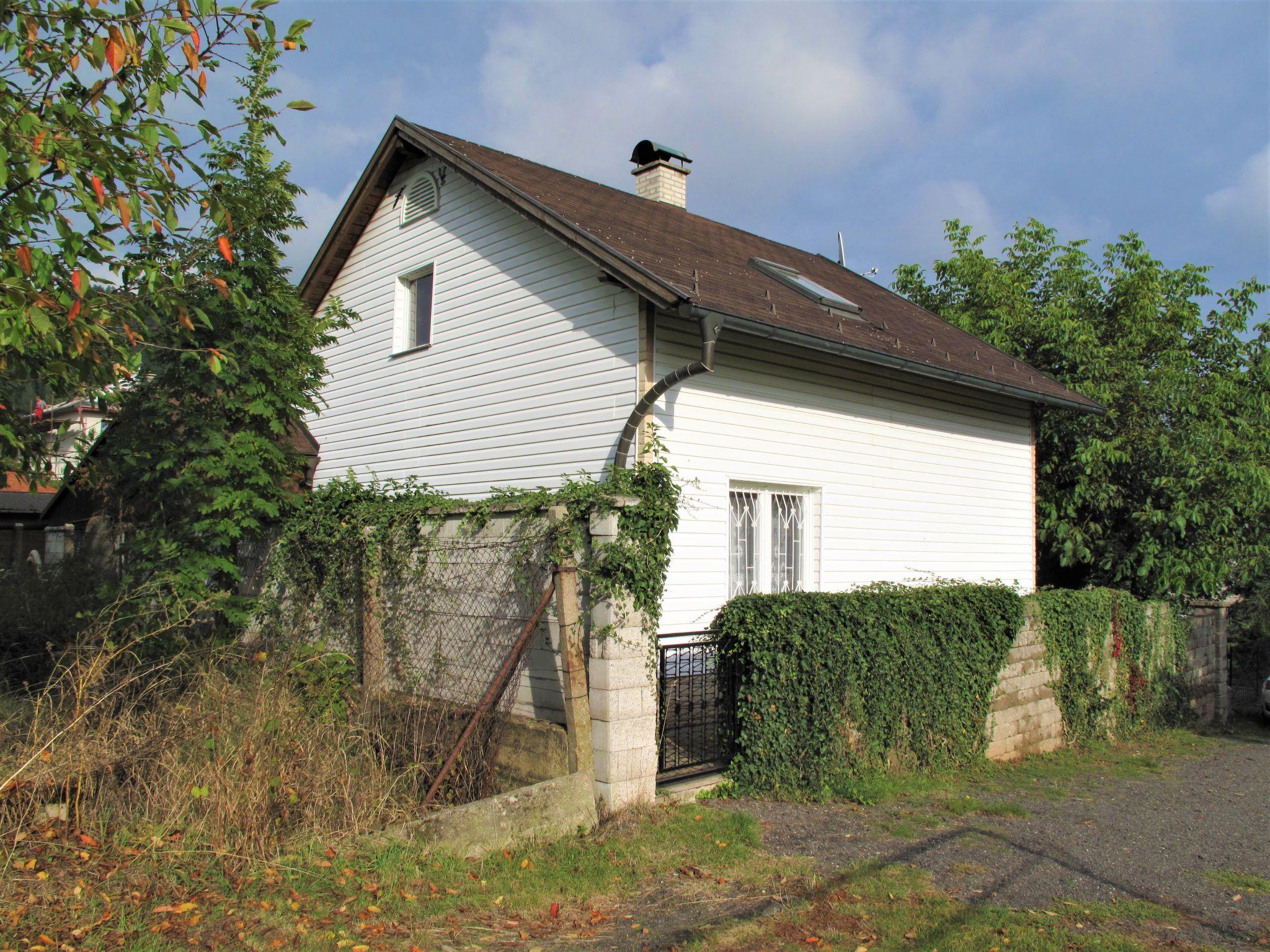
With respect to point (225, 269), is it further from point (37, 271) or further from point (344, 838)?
point (344, 838)

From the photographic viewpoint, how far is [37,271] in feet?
14.4

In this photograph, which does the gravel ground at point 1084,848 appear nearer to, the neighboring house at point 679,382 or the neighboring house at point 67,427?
the neighboring house at point 679,382

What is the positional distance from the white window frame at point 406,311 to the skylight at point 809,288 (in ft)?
13.1

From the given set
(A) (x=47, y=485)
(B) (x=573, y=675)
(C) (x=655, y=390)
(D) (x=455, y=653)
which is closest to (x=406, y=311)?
(C) (x=655, y=390)

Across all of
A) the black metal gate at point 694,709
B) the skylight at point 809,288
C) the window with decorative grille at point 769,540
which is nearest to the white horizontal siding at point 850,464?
the window with decorative grille at point 769,540

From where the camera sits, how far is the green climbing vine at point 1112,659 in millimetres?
10422

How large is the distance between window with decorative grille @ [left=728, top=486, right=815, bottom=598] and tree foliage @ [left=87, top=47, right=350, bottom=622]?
13.8ft

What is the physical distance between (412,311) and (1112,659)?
943 centimetres

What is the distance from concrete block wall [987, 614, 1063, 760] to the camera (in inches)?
368

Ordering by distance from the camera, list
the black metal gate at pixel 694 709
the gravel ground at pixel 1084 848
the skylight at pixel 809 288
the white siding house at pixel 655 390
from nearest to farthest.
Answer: the gravel ground at pixel 1084 848
the black metal gate at pixel 694 709
the white siding house at pixel 655 390
the skylight at pixel 809 288

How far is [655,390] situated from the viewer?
809 centimetres

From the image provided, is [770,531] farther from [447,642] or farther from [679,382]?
[447,642]

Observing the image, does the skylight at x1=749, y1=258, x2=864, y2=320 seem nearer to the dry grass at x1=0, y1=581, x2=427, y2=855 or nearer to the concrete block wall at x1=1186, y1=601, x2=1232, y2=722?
the concrete block wall at x1=1186, y1=601, x2=1232, y2=722

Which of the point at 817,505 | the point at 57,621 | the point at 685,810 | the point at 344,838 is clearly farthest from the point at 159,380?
the point at 817,505
